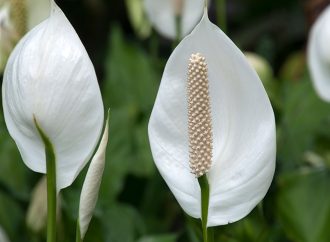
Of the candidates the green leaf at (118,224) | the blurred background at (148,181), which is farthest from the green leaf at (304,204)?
the green leaf at (118,224)

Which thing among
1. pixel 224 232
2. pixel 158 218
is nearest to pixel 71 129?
pixel 224 232

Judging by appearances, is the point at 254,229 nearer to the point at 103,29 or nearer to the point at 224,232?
the point at 224,232

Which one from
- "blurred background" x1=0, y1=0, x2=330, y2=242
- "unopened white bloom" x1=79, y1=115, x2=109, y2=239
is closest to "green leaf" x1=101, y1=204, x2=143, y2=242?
"blurred background" x1=0, y1=0, x2=330, y2=242

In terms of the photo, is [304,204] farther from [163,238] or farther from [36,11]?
[36,11]

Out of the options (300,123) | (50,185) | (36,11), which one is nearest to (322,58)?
(300,123)

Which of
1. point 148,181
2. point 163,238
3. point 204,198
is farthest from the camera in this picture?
point 148,181

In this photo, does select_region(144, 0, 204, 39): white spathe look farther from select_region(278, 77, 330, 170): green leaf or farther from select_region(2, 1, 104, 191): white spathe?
select_region(2, 1, 104, 191): white spathe
